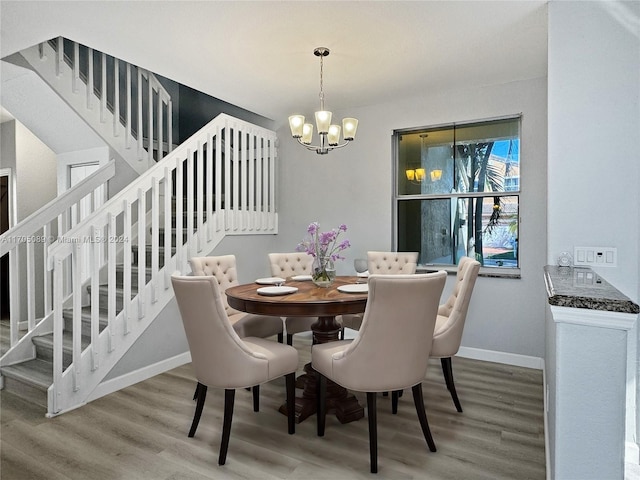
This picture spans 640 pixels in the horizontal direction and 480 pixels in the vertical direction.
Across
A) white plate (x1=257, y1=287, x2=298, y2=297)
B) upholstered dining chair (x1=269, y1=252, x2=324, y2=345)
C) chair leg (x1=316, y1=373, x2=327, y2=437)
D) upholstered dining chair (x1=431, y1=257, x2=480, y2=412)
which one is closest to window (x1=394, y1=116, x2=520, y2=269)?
upholstered dining chair (x1=269, y1=252, x2=324, y2=345)

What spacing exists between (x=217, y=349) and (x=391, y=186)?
2876mm

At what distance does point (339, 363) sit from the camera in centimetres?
221

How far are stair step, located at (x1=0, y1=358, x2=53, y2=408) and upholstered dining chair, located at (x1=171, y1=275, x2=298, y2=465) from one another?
1.44m

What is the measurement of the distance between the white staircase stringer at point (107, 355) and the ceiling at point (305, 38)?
5.89 feet

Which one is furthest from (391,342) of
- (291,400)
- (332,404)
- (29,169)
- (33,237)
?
(29,169)

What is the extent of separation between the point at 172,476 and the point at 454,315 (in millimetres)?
1919

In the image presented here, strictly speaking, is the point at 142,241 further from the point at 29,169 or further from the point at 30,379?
the point at 29,169

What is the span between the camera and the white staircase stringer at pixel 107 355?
277cm

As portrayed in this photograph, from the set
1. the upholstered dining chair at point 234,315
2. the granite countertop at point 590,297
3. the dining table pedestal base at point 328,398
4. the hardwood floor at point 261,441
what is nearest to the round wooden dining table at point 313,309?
the dining table pedestal base at point 328,398

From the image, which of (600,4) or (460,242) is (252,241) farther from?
(600,4)

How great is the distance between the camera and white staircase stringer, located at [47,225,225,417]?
9.09 feet

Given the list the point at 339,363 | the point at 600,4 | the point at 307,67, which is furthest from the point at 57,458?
the point at 600,4

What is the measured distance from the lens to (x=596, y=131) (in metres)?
2.31

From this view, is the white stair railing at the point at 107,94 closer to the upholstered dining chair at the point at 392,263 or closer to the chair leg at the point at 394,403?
the upholstered dining chair at the point at 392,263
